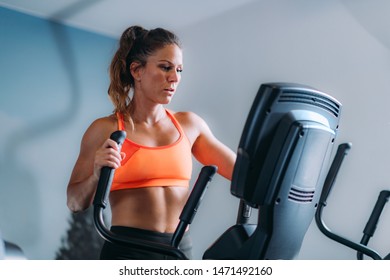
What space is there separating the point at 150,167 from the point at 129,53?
1.51 feet

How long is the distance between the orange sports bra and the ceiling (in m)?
0.55

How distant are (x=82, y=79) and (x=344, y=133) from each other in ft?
4.06

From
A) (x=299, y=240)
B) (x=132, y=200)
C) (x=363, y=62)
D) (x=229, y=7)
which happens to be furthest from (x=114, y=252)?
(x=363, y=62)

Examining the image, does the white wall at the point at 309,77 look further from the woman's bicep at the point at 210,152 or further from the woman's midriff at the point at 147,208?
the woman's midriff at the point at 147,208

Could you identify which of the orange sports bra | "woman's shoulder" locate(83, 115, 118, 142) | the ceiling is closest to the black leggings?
the orange sports bra

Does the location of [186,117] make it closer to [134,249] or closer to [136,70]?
[136,70]

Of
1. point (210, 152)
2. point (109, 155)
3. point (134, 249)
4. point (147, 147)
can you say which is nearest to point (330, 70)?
point (210, 152)

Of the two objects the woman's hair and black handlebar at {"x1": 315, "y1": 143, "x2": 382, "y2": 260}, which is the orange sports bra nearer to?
the woman's hair

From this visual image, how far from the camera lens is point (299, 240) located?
154 cm

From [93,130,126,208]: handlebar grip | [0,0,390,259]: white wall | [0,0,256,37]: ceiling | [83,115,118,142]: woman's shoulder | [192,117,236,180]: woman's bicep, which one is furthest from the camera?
[0,0,390,259]: white wall

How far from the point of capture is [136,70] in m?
2.30

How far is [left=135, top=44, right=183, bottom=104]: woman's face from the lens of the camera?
7.41 feet

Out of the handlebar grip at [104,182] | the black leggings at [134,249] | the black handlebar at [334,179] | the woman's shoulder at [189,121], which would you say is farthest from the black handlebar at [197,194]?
the woman's shoulder at [189,121]
